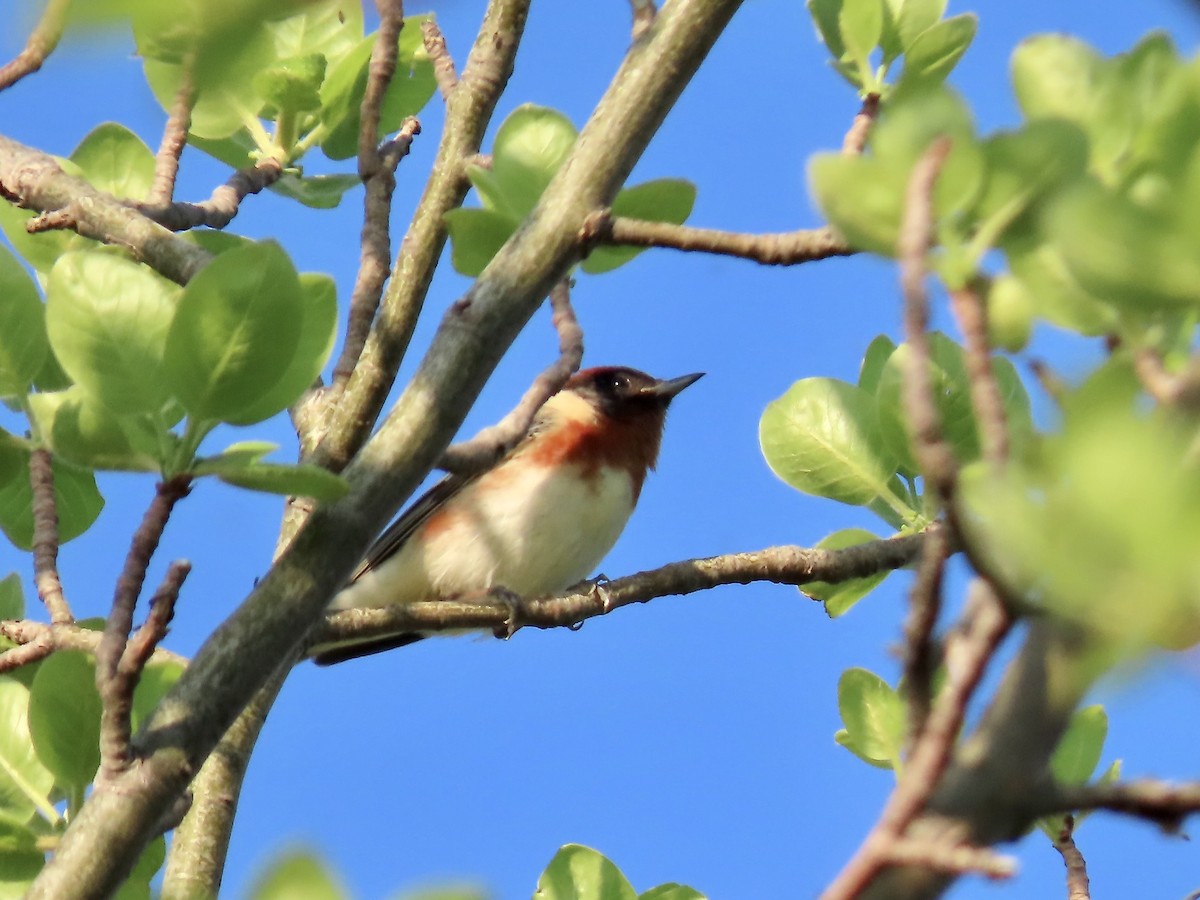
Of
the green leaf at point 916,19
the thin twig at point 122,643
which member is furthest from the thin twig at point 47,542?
the green leaf at point 916,19

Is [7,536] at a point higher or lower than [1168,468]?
higher

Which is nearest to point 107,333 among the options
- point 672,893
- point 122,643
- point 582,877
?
point 122,643

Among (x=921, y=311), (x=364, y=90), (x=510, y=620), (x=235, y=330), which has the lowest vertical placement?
(x=921, y=311)

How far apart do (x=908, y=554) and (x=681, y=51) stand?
4.18 ft

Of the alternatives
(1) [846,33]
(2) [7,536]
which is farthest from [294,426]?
(1) [846,33]

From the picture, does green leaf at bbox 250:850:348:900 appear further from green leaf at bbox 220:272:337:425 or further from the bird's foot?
the bird's foot

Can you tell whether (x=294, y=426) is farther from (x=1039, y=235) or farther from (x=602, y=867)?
(x=1039, y=235)

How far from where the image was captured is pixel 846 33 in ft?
10.2

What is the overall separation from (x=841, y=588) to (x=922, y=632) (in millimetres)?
2625

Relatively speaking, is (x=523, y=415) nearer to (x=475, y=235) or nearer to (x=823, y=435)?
(x=475, y=235)

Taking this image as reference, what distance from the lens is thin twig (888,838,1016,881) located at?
1167 mm

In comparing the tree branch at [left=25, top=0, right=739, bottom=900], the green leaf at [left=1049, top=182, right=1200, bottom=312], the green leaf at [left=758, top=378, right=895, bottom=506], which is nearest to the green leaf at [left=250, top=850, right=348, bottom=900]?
the green leaf at [left=1049, top=182, right=1200, bottom=312]

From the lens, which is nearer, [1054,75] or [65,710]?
[1054,75]

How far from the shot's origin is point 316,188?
4.31 meters
